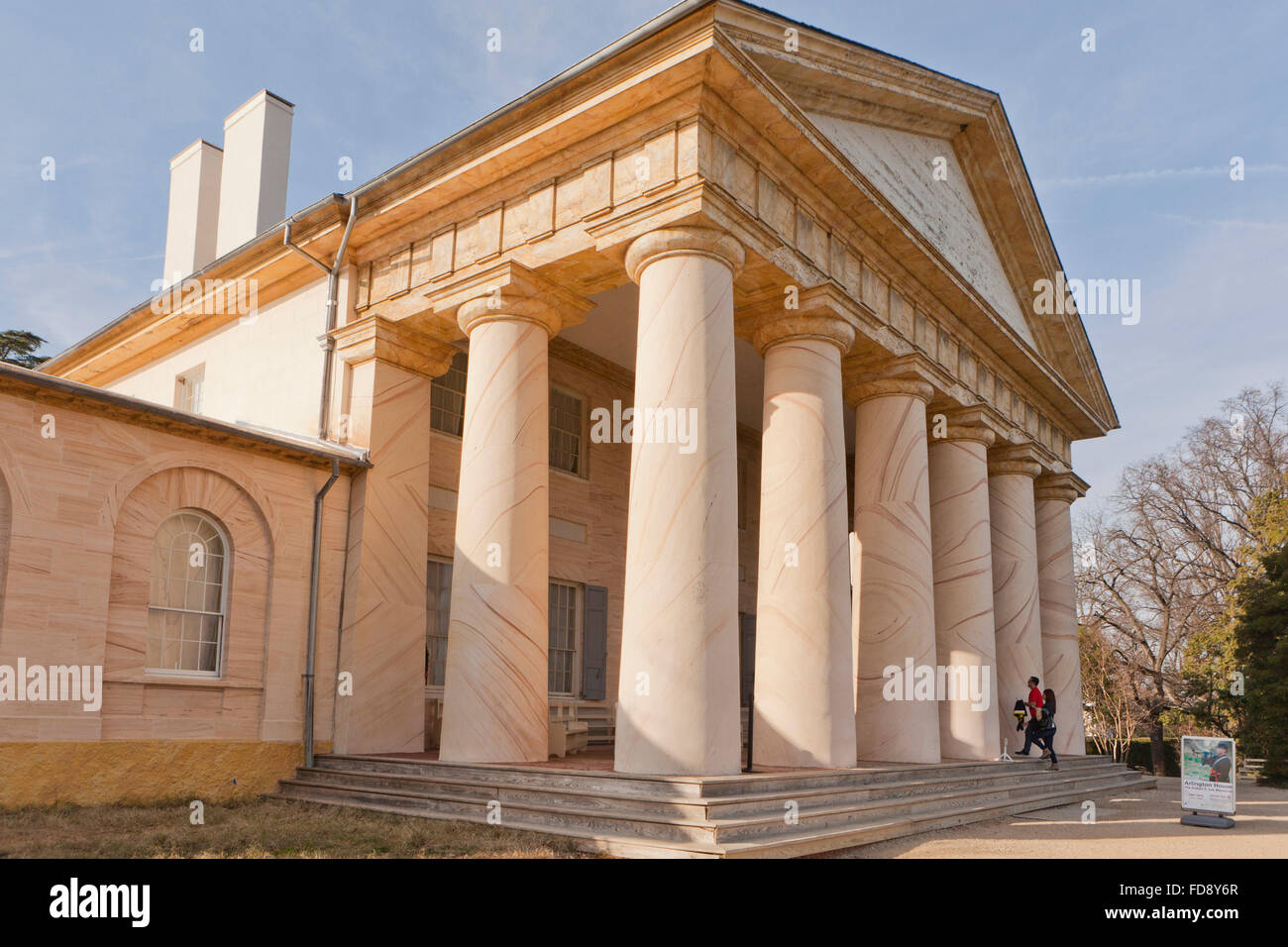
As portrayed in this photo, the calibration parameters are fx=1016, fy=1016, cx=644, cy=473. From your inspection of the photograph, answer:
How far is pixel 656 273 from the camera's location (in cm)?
1248

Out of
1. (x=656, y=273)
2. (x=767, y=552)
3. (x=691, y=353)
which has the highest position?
(x=656, y=273)

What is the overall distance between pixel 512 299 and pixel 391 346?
2.97 meters

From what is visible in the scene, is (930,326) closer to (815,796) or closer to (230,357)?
(815,796)

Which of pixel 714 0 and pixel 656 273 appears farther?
pixel 656 273

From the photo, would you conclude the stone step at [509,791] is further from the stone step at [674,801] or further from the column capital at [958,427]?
the column capital at [958,427]

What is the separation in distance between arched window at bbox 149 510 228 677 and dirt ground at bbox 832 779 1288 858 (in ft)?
29.6

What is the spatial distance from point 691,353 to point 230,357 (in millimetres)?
10952

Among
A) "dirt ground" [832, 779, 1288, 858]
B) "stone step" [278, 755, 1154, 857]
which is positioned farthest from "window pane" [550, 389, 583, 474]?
"dirt ground" [832, 779, 1288, 858]

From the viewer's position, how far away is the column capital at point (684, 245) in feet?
40.5

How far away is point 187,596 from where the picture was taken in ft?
45.9

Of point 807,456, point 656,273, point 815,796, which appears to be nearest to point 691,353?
point 656,273

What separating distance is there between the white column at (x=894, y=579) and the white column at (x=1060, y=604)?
9.07m

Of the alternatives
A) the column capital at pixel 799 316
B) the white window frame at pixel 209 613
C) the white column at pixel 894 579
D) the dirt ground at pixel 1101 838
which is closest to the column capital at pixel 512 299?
the column capital at pixel 799 316

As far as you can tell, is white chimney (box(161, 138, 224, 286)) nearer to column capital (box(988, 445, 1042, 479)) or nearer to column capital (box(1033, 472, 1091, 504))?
column capital (box(988, 445, 1042, 479))
